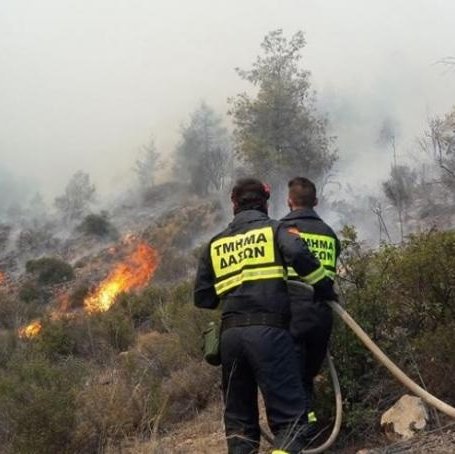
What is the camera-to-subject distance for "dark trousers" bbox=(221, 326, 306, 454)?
346cm

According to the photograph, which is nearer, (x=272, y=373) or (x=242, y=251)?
(x=272, y=373)

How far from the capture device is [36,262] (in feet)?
98.9

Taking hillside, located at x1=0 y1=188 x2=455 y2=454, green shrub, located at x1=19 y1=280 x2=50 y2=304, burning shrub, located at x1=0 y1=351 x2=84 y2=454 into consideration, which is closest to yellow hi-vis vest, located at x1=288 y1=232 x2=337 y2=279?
hillside, located at x1=0 y1=188 x2=455 y2=454

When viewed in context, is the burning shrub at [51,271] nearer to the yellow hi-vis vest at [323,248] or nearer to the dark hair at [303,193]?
the dark hair at [303,193]

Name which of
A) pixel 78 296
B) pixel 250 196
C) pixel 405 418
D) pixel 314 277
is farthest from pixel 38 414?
pixel 78 296

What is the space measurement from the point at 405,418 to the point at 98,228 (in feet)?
114

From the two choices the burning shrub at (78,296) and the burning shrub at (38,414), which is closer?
the burning shrub at (38,414)

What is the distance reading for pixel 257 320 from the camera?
3531 millimetres

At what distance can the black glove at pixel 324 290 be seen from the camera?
12.1 feet

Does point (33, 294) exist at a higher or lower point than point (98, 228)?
lower

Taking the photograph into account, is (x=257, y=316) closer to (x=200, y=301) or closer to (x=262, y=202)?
(x=200, y=301)

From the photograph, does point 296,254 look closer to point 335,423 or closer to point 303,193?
point 303,193

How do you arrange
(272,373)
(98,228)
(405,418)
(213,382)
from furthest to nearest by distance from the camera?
(98,228) → (213,382) → (405,418) → (272,373)

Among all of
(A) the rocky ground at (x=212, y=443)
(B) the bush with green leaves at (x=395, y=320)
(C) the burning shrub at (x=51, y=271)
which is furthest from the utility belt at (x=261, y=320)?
(C) the burning shrub at (x=51, y=271)
